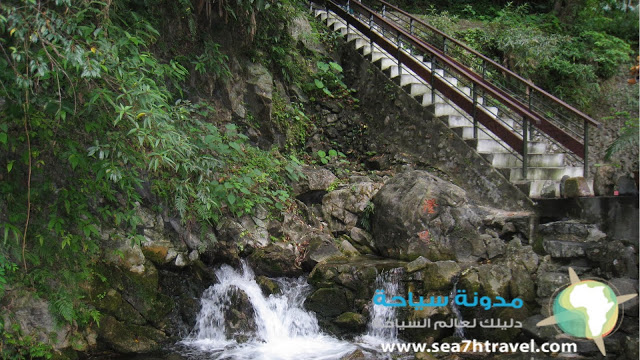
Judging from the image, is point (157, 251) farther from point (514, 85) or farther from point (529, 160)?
point (514, 85)

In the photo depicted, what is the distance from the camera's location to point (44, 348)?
4609 millimetres

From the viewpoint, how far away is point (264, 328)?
565 centimetres

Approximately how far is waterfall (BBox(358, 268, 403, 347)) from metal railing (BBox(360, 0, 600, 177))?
2706mm

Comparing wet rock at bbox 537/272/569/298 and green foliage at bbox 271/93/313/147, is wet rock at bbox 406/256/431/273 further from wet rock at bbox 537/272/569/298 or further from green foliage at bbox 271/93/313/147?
green foliage at bbox 271/93/313/147

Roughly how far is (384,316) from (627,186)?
115 inches

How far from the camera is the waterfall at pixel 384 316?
17.8 ft

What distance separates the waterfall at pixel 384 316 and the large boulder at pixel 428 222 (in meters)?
0.66

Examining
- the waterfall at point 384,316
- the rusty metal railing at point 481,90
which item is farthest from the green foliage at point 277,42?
the waterfall at point 384,316

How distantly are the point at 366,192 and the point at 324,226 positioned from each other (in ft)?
2.72

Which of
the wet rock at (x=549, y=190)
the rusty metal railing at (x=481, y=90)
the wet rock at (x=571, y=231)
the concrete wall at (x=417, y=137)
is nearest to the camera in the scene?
the wet rock at (x=571, y=231)

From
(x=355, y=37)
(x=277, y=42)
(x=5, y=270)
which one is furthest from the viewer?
(x=355, y=37)

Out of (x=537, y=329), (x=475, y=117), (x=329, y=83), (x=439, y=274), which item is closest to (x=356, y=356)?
(x=439, y=274)

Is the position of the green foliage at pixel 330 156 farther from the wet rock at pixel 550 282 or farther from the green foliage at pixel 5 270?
the green foliage at pixel 5 270

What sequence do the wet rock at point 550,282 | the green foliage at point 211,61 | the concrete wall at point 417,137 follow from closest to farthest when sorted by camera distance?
the wet rock at point 550,282 → the concrete wall at point 417,137 → the green foliage at point 211,61
